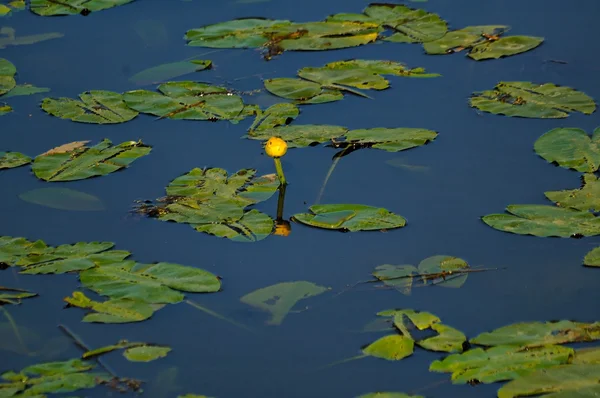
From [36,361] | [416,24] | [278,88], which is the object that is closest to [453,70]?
[416,24]

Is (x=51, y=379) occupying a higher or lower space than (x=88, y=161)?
lower

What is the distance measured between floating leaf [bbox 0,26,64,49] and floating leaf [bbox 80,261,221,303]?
2.10 meters

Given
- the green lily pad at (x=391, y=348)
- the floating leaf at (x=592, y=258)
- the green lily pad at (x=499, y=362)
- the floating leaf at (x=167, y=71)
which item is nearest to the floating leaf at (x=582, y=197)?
the floating leaf at (x=592, y=258)

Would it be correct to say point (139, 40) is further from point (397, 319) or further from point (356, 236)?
point (397, 319)

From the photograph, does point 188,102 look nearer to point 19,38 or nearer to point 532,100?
point 19,38

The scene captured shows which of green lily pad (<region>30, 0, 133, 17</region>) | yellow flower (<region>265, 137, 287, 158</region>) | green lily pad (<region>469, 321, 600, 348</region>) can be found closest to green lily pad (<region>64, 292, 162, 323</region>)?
yellow flower (<region>265, 137, 287, 158</region>)

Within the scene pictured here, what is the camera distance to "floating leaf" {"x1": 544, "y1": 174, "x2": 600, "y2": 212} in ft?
9.64

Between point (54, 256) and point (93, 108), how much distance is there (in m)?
1.07

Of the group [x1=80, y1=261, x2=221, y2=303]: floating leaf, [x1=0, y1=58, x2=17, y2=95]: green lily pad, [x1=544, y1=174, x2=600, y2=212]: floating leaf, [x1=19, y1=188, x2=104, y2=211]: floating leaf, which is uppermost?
[x1=0, y1=58, x2=17, y2=95]: green lily pad

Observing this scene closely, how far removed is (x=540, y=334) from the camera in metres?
2.41

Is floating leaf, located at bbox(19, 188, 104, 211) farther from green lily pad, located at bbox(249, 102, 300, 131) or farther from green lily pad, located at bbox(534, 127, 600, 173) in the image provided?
green lily pad, located at bbox(534, 127, 600, 173)

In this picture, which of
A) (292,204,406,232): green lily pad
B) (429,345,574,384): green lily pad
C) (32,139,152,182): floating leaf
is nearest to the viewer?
(429,345,574,384): green lily pad

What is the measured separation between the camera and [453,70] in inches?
155

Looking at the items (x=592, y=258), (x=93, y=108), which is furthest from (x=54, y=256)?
(x=592, y=258)
